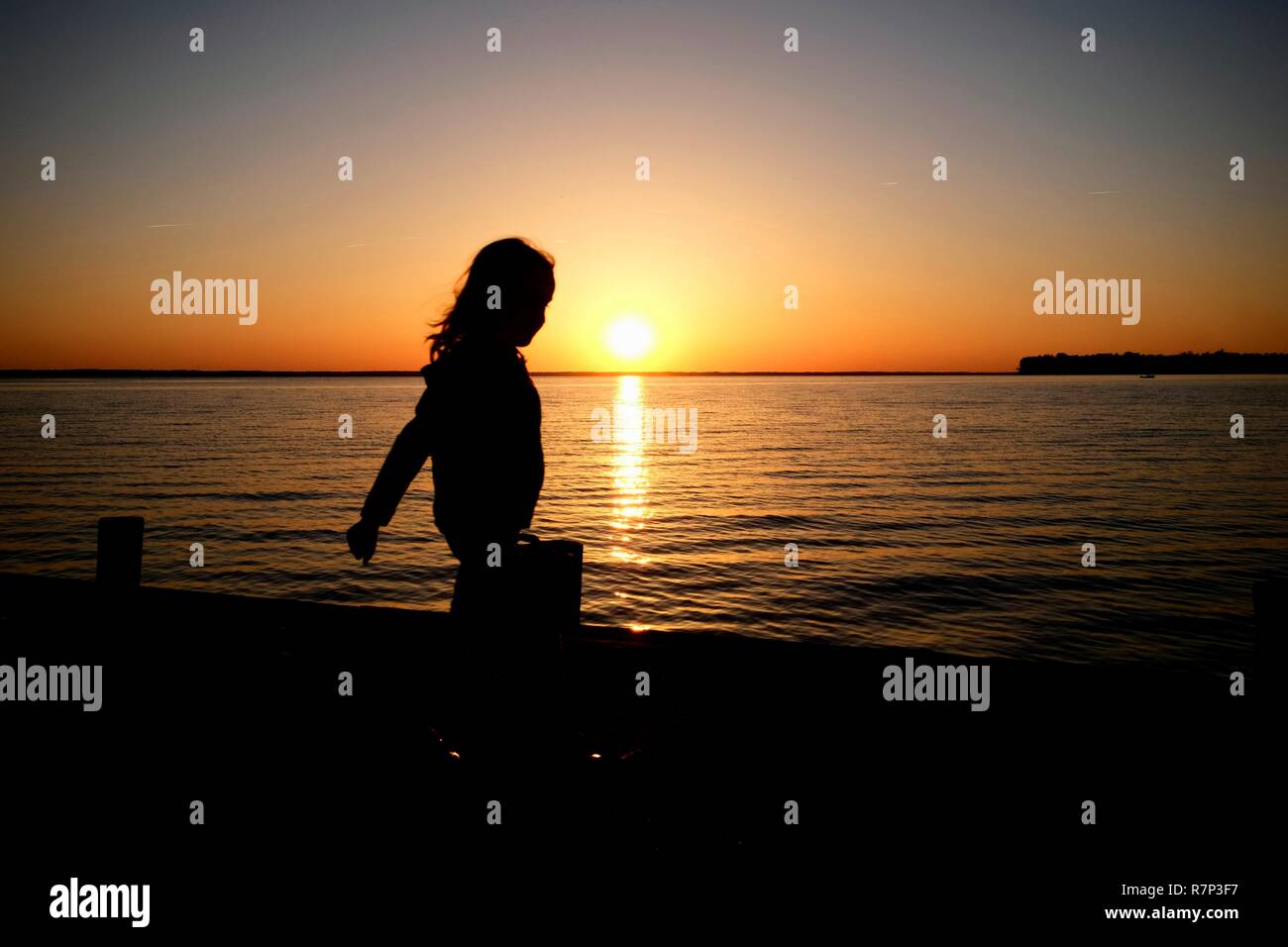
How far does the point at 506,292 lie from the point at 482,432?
61cm

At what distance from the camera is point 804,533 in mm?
22672

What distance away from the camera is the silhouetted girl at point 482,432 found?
2.92 meters

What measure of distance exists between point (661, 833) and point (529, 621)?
144 centimetres

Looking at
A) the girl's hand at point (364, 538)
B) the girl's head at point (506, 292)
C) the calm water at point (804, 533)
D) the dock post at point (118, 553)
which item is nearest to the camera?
the girl's hand at point (364, 538)

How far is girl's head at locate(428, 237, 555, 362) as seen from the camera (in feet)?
10.1

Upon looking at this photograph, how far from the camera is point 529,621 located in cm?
307

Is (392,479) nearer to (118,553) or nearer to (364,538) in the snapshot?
(364,538)

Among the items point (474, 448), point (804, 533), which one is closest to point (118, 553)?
point (474, 448)

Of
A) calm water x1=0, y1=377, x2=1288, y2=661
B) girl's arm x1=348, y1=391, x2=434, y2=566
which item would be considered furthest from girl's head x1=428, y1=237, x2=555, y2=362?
calm water x1=0, y1=377, x2=1288, y2=661

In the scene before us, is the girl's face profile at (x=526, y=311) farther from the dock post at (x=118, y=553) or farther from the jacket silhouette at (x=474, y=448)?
the dock post at (x=118, y=553)

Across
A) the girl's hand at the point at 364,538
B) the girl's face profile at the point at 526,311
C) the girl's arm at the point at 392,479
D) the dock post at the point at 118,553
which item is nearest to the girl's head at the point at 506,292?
the girl's face profile at the point at 526,311
